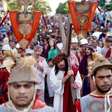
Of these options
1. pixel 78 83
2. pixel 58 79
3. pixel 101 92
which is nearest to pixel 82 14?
pixel 78 83

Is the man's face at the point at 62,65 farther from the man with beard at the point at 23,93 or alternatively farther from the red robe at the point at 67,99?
the man with beard at the point at 23,93

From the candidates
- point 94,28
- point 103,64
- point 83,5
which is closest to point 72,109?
point 103,64

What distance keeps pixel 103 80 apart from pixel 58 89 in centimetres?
440

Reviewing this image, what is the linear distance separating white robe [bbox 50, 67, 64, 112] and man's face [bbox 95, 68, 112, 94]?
13.4ft

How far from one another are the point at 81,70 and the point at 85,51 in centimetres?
69

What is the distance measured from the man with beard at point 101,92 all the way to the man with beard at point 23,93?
0.80m

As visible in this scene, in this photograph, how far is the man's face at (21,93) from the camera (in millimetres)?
5555

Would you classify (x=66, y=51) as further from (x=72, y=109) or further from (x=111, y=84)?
(x=111, y=84)

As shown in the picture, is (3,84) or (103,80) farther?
(3,84)

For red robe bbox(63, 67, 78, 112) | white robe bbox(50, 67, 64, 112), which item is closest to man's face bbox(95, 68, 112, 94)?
red robe bbox(63, 67, 78, 112)

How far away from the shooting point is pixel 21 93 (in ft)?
18.2

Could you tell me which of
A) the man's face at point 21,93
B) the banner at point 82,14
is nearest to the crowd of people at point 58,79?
the man's face at point 21,93

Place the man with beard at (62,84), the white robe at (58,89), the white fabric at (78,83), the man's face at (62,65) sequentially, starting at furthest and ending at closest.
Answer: the white fabric at (78,83)
the white robe at (58,89)
the man's face at (62,65)
the man with beard at (62,84)

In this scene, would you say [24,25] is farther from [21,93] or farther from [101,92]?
[21,93]
